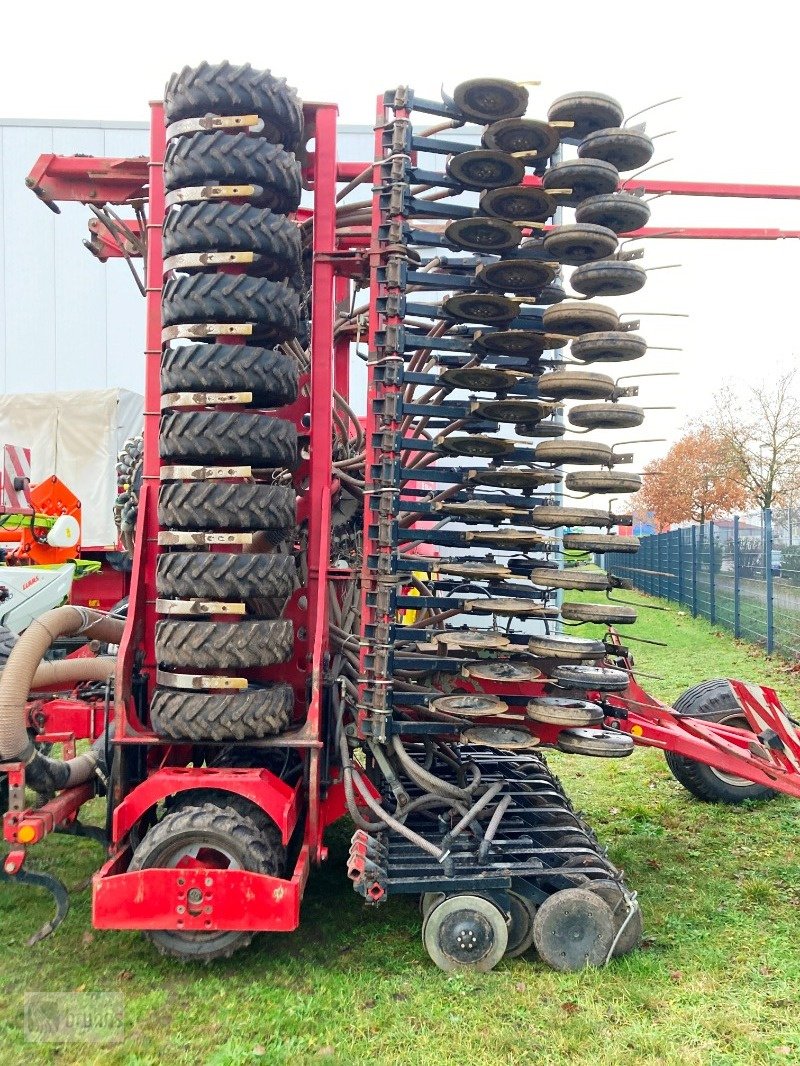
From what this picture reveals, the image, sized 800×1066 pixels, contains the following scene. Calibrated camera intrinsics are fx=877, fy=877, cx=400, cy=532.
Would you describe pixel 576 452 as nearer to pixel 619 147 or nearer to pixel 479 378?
pixel 479 378

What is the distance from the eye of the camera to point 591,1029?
3.31m

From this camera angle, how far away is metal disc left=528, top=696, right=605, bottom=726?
4.08m

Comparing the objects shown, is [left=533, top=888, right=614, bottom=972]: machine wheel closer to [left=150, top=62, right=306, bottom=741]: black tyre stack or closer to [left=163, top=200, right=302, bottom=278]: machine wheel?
[left=150, top=62, right=306, bottom=741]: black tyre stack

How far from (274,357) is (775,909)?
3692 mm

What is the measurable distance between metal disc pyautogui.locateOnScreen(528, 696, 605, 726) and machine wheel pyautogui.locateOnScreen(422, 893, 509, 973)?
0.87m

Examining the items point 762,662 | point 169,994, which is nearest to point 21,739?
point 169,994

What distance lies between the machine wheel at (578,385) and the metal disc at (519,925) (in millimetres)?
2298

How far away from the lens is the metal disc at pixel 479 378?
4.30 metres

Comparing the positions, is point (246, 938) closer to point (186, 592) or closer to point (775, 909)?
point (186, 592)

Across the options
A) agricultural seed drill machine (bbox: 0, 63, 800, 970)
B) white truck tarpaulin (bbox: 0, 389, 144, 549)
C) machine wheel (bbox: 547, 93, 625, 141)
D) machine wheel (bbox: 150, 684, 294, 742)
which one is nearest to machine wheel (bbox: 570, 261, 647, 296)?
agricultural seed drill machine (bbox: 0, 63, 800, 970)

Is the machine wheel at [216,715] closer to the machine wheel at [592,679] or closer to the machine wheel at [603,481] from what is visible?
the machine wheel at [592,679]

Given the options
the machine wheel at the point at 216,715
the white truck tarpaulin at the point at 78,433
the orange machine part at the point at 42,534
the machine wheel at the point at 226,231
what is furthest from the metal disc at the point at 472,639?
the white truck tarpaulin at the point at 78,433

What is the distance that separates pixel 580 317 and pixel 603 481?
772mm

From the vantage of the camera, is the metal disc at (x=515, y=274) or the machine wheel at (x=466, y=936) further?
the metal disc at (x=515, y=274)
